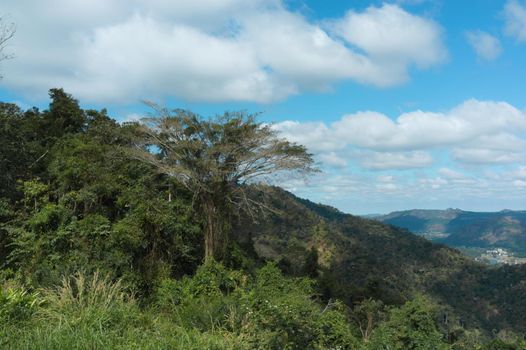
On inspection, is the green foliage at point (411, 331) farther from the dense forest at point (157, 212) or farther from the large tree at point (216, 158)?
the large tree at point (216, 158)

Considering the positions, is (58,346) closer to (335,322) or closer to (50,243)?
(335,322)

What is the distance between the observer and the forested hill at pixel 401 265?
6131 cm

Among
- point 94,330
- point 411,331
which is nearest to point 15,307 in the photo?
point 94,330

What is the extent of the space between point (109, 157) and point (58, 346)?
15.1 metres

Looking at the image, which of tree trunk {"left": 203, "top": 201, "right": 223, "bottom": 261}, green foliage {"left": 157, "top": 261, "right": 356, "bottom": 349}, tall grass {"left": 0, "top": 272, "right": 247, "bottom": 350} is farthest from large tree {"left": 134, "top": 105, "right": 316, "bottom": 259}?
tall grass {"left": 0, "top": 272, "right": 247, "bottom": 350}

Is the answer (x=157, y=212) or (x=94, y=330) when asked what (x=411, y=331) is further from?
(x=94, y=330)

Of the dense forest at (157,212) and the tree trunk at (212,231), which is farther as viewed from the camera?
the tree trunk at (212,231)

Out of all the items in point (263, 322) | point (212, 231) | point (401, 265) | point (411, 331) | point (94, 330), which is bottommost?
point (401, 265)

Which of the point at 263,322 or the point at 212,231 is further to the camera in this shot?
the point at 212,231

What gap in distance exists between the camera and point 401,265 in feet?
275

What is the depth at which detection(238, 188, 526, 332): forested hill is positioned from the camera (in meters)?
61.3

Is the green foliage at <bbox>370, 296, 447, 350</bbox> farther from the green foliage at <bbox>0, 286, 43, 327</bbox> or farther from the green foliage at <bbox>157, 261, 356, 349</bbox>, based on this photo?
the green foliage at <bbox>0, 286, 43, 327</bbox>

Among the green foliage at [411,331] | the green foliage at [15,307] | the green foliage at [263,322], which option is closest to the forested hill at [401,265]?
the green foliage at [411,331]

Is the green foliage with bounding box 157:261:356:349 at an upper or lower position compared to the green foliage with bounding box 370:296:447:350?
upper
